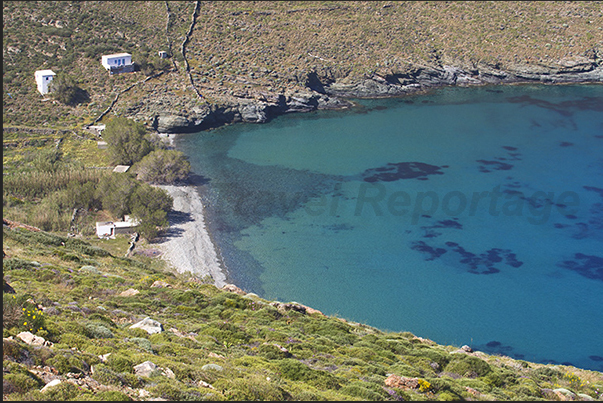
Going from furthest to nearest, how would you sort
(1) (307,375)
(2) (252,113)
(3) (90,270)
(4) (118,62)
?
(4) (118,62) < (2) (252,113) < (3) (90,270) < (1) (307,375)

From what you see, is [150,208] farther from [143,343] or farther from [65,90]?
[65,90]

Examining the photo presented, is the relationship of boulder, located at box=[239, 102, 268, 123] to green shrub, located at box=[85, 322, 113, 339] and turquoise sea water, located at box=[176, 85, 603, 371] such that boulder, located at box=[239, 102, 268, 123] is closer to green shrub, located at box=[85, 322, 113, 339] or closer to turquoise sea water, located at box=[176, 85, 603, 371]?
turquoise sea water, located at box=[176, 85, 603, 371]

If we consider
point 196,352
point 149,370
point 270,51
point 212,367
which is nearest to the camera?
point 149,370

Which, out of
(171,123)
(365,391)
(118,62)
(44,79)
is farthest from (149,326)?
(118,62)

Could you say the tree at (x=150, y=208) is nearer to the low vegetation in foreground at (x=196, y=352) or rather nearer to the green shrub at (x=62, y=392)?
the low vegetation in foreground at (x=196, y=352)

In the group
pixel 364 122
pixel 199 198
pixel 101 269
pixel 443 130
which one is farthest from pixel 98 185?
pixel 443 130

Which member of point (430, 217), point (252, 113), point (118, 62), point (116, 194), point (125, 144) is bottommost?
point (116, 194)

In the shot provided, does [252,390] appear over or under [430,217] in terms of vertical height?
under
